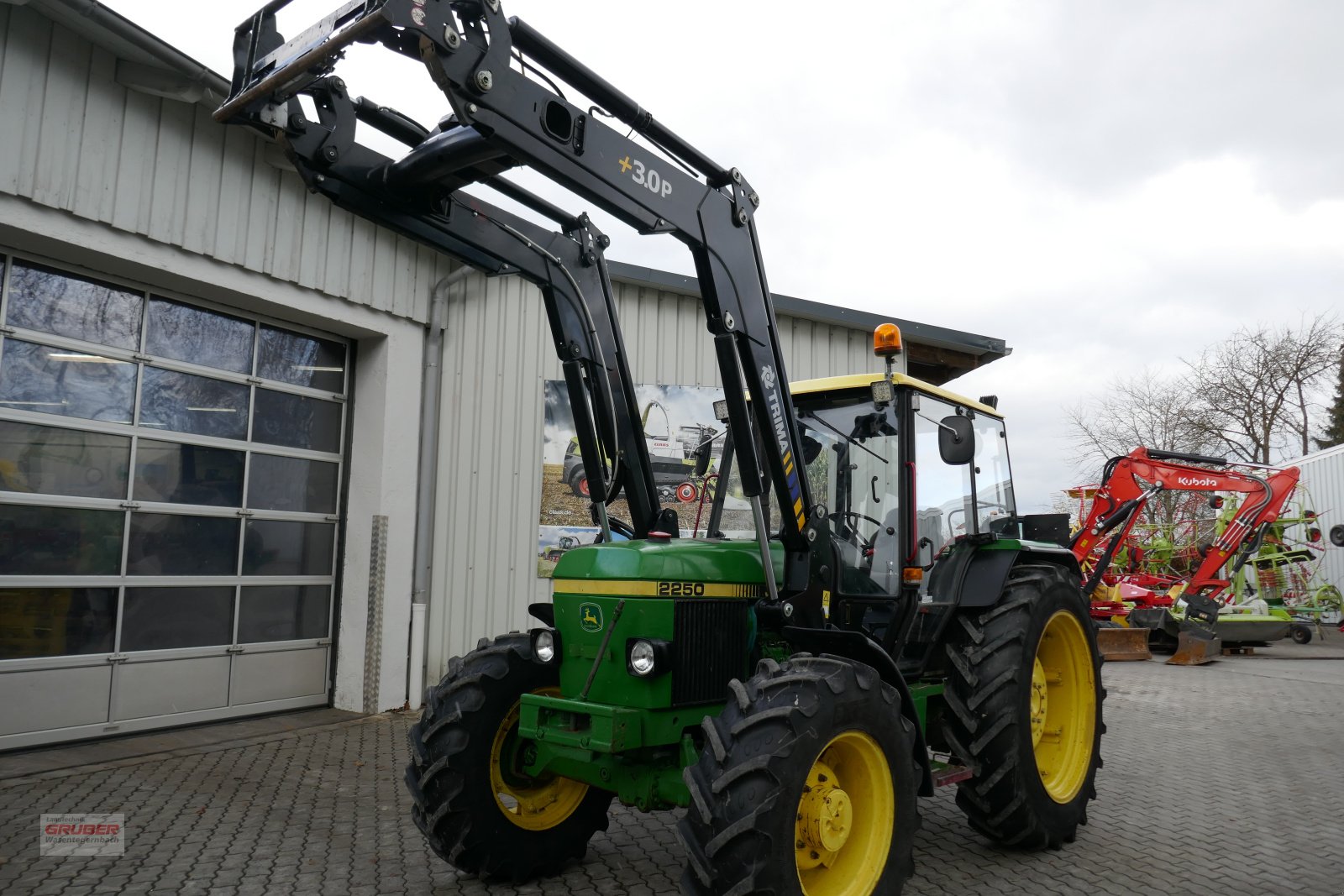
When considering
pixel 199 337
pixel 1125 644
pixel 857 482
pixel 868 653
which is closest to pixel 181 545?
pixel 199 337

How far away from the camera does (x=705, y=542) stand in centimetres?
444

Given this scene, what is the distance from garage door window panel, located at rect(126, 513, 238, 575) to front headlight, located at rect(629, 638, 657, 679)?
496 cm

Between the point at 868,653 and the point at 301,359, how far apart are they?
6159mm

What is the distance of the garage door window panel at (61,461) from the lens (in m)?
6.36

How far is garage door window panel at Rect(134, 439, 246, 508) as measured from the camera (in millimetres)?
7098

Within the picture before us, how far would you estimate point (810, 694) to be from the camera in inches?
136

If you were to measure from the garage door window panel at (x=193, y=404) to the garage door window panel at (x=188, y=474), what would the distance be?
0.15m

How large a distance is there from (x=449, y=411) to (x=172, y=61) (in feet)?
12.0

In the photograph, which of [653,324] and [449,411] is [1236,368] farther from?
[449,411]

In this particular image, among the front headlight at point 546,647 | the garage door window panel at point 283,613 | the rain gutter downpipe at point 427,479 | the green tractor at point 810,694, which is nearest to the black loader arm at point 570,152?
the green tractor at point 810,694

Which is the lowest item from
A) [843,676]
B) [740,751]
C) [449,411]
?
[740,751]

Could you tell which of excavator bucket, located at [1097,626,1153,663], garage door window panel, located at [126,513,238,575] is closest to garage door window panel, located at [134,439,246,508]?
garage door window panel, located at [126,513,238,575]

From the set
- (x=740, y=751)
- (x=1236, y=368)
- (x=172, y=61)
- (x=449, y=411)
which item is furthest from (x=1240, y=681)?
(x=1236, y=368)

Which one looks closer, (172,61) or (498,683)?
(498,683)
